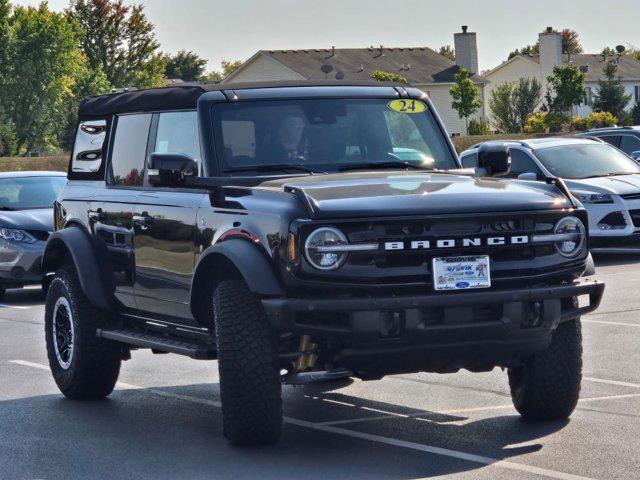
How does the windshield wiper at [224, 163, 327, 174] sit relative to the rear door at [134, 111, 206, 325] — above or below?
above

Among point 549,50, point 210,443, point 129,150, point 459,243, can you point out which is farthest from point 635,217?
point 549,50

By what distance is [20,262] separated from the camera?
17.9m

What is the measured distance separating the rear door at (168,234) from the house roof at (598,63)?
344 feet

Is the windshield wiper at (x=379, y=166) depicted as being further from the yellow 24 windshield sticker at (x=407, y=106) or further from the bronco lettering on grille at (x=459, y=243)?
the bronco lettering on grille at (x=459, y=243)

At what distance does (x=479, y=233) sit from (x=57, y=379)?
3820 mm

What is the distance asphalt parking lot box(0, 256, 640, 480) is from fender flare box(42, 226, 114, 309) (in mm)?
746

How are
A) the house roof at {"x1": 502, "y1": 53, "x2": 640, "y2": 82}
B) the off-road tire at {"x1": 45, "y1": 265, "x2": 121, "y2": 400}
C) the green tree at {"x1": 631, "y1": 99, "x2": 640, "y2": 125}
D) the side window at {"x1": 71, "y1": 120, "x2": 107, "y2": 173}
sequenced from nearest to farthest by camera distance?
1. the off-road tire at {"x1": 45, "y1": 265, "x2": 121, "y2": 400}
2. the side window at {"x1": 71, "y1": 120, "x2": 107, "y2": 173}
3. the green tree at {"x1": 631, "y1": 99, "x2": 640, "y2": 125}
4. the house roof at {"x1": 502, "y1": 53, "x2": 640, "y2": 82}

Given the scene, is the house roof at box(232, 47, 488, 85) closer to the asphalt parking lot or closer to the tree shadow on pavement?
the asphalt parking lot

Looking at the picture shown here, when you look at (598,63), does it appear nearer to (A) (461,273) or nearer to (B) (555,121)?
(B) (555,121)

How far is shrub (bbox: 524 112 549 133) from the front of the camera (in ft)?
270

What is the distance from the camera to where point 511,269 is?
7.38m

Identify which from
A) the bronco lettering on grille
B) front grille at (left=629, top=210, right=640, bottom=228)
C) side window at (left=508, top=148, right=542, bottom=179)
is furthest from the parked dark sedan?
the bronco lettering on grille

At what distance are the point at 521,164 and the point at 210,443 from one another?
13.9 metres

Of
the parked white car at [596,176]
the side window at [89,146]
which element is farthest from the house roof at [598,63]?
the side window at [89,146]
